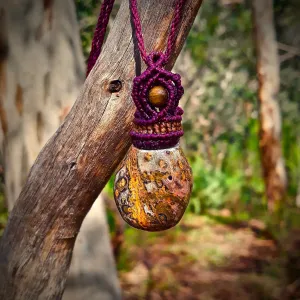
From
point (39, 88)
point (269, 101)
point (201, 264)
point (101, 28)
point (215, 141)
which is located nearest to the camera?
point (101, 28)

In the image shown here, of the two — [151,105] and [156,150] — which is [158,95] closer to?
[151,105]

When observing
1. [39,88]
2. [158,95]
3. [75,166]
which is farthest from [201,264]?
[158,95]

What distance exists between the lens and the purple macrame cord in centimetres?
107

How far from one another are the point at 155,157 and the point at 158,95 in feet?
0.54

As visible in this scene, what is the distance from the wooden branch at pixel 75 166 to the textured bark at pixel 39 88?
2.78ft

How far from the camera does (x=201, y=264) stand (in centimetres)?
496

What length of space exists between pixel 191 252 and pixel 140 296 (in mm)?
1154

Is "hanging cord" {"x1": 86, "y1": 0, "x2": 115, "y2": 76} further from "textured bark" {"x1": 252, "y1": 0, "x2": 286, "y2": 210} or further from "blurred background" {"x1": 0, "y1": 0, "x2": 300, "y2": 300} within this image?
"textured bark" {"x1": 252, "y1": 0, "x2": 286, "y2": 210}

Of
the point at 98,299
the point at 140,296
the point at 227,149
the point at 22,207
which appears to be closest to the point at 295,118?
the point at 227,149

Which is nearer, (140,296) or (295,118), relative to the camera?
(140,296)

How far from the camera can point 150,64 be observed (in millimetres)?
1073

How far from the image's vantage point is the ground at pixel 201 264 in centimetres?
436

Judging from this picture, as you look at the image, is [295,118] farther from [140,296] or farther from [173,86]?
[173,86]

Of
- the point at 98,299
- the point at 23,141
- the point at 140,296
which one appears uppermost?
the point at 23,141
